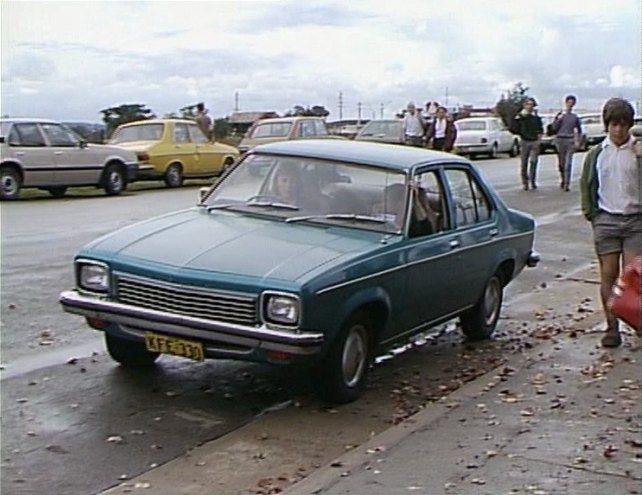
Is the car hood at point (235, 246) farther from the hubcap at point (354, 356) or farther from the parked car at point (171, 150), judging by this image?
the parked car at point (171, 150)

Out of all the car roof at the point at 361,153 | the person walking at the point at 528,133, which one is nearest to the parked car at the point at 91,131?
the person walking at the point at 528,133

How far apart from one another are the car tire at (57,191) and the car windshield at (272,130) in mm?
6962

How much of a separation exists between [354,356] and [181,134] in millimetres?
19527

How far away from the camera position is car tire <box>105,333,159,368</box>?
743 cm

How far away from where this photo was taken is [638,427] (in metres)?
5.89

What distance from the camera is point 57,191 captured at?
22.4 metres

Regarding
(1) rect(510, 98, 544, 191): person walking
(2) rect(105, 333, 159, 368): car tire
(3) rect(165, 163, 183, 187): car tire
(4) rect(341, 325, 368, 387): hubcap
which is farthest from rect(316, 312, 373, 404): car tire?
(3) rect(165, 163, 183, 187): car tire

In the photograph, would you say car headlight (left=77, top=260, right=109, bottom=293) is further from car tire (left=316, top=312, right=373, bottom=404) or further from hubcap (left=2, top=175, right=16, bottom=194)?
hubcap (left=2, top=175, right=16, bottom=194)

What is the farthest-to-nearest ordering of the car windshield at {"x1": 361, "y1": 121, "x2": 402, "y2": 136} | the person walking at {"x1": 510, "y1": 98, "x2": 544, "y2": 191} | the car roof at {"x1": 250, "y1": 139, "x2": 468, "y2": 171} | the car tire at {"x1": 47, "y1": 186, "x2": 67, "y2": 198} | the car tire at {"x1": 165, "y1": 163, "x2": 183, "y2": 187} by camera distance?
the car windshield at {"x1": 361, "y1": 121, "x2": 402, "y2": 136} → the car tire at {"x1": 165, "y1": 163, "x2": 183, "y2": 187} → the person walking at {"x1": 510, "y1": 98, "x2": 544, "y2": 191} → the car tire at {"x1": 47, "y1": 186, "x2": 67, "y2": 198} → the car roof at {"x1": 250, "y1": 139, "x2": 468, "y2": 171}

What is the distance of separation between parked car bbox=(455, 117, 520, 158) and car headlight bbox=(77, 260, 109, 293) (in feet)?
106

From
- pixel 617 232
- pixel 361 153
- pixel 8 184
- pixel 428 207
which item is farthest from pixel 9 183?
pixel 617 232

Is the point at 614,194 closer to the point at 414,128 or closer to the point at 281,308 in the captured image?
the point at 281,308

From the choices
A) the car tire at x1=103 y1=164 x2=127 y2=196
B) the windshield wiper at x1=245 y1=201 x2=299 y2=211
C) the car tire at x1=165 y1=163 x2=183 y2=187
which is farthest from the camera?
the car tire at x1=165 y1=163 x2=183 y2=187

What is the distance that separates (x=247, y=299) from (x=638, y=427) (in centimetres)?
225
